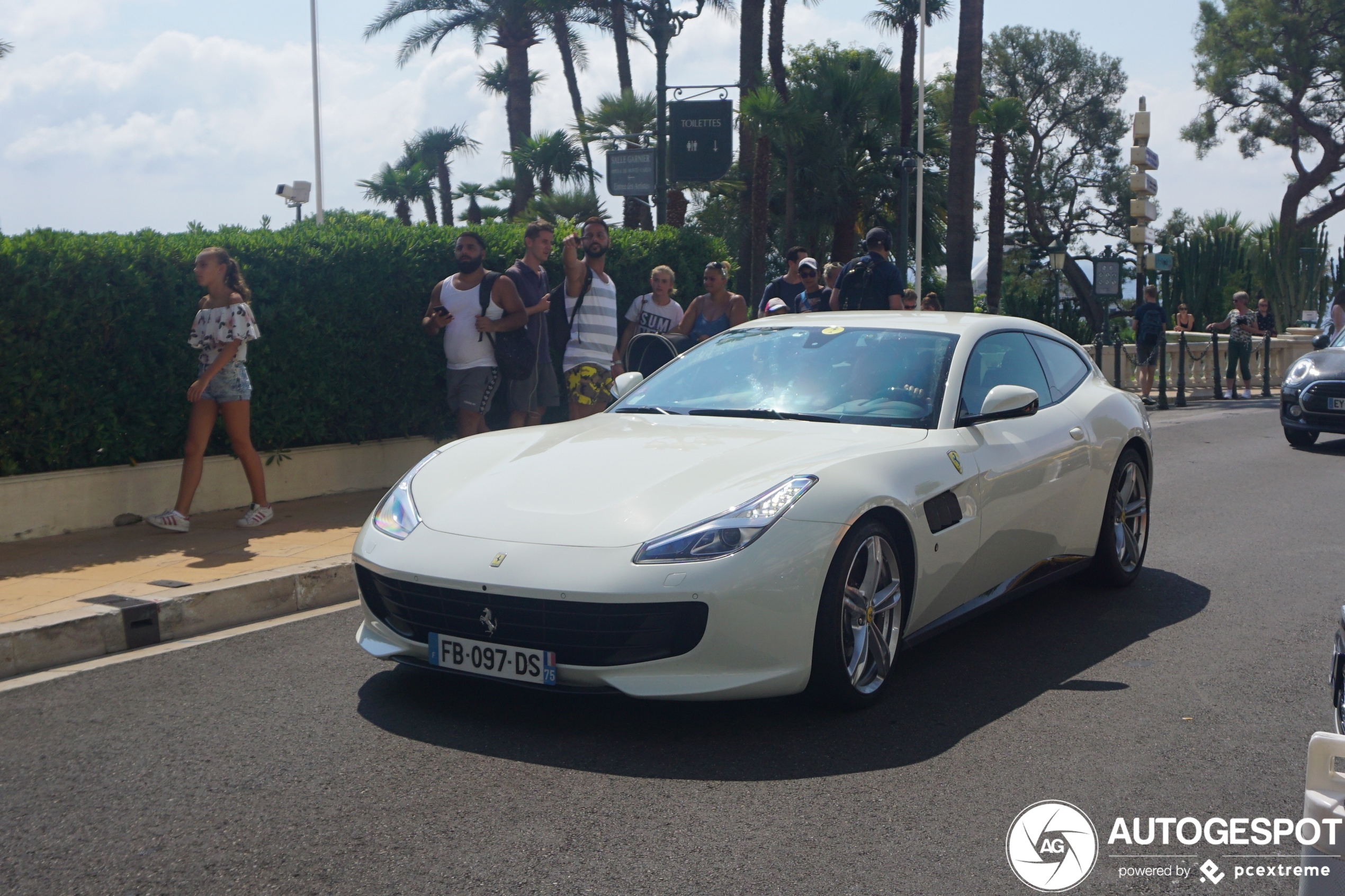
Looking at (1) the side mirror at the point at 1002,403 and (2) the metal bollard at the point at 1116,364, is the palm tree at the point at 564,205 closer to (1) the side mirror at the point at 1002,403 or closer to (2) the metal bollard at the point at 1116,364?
(2) the metal bollard at the point at 1116,364

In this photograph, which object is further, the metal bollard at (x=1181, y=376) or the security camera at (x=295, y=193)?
the security camera at (x=295, y=193)

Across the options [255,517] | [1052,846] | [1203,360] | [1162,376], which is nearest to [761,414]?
[1052,846]

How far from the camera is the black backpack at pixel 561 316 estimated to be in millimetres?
10148

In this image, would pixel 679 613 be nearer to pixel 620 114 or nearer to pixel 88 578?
pixel 88 578

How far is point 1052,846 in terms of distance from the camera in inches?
135

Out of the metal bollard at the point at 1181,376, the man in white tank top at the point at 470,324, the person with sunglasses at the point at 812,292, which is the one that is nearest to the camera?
the man in white tank top at the point at 470,324

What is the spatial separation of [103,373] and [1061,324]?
3487 centimetres

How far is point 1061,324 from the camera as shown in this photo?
129ft

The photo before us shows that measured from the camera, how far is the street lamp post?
71.1ft

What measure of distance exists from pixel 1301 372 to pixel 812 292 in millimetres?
6417

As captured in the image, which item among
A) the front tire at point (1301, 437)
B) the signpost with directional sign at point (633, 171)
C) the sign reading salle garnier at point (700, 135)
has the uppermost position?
the sign reading salle garnier at point (700, 135)

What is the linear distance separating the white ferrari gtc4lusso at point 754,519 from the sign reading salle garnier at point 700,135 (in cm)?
1633

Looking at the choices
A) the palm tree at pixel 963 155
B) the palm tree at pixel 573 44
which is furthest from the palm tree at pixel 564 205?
the palm tree at pixel 963 155

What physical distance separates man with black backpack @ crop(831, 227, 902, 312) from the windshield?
469cm
